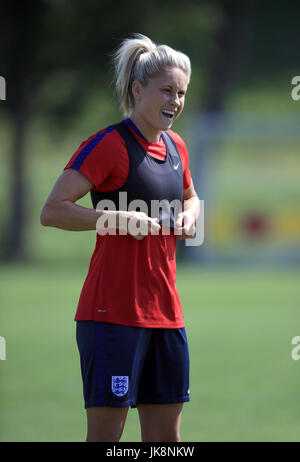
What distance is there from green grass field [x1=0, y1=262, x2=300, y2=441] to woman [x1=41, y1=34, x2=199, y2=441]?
6.40ft

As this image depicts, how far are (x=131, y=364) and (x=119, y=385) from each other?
0.10 m

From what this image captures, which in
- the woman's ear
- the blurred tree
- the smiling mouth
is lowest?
the smiling mouth

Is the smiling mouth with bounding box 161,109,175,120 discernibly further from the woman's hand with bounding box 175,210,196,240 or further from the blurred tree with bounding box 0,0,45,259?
the blurred tree with bounding box 0,0,45,259

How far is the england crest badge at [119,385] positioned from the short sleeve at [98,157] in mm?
794

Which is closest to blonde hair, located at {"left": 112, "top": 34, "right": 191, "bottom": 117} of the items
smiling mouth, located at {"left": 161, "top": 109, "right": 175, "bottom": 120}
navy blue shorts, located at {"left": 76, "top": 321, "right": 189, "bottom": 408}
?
smiling mouth, located at {"left": 161, "top": 109, "right": 175, "bottom": 120}

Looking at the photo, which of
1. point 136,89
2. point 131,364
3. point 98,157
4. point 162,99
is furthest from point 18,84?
point 131,364

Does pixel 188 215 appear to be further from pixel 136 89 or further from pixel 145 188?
pixel 136 89

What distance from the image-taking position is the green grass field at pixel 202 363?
591 centimetres

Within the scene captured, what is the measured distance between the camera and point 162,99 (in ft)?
11.9

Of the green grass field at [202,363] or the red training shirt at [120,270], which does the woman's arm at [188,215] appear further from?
the green grass field at [202,363]

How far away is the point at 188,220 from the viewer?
379 centimetres

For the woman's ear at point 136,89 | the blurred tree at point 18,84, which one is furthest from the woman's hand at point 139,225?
the blurred tree at point 18,84

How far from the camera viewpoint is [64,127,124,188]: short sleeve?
3504mm

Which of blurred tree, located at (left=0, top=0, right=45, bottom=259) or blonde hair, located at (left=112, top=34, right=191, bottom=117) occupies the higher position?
blurred tree, located at (left=0, top=0, right=45, bottom=259)
